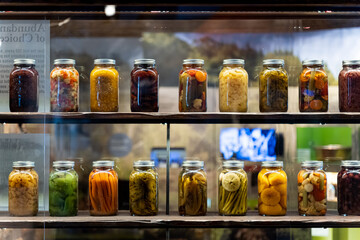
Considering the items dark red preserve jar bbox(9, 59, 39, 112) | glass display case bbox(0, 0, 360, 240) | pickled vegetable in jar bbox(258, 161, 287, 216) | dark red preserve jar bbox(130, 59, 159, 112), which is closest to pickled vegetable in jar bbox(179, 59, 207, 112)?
glass display case bbox(0, 0, 360, 240)

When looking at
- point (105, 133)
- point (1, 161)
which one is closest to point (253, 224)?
point (105, 133)

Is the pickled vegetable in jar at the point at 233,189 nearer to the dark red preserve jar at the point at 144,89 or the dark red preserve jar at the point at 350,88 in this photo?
the dark red preserve jar at the point at 144,89

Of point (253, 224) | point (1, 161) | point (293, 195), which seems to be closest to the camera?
point (253, 224)

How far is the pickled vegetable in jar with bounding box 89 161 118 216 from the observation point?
191cm

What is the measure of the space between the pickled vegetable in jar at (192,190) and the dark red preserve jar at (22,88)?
70cm

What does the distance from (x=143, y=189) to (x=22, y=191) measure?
19.8 inches

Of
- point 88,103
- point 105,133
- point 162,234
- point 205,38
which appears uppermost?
point 205,38

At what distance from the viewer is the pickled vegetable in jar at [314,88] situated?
1.96 metres

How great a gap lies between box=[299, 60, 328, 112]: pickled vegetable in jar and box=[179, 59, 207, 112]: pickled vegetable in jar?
44cm

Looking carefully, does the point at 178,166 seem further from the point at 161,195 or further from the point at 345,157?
the point at 345,157

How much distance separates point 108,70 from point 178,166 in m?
0.60

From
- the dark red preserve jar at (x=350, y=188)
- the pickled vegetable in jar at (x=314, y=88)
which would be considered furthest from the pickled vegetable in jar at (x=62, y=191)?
the dark red preserve jar at (x=350, y=188)

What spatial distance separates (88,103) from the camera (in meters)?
2.23

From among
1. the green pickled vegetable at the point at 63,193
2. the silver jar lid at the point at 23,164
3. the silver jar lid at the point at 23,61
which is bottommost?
the green pickled vegetable at the point at 63,193
